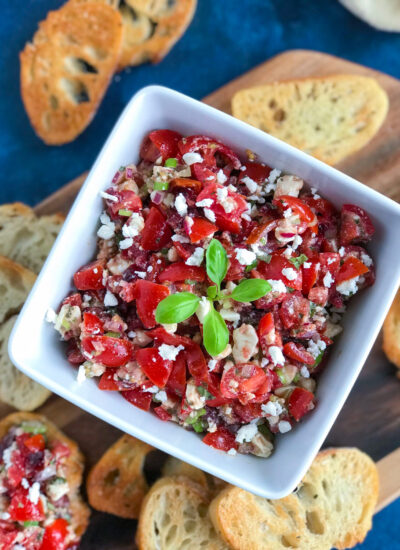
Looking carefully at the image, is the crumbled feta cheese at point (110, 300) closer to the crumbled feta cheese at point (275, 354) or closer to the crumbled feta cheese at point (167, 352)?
the crumbled feta cheese at point (167, 352)

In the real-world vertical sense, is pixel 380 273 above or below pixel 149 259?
above

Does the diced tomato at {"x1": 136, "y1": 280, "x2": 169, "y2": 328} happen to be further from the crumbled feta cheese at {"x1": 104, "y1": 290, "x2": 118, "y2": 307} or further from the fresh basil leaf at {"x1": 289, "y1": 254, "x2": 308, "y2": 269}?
the fresh basil leaf at {"x1": 289, "y1": 254, "x2": 308, "y2": 269}

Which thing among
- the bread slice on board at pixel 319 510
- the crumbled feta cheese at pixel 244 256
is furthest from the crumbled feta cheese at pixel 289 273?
the bread slice on board at pixel 319 510

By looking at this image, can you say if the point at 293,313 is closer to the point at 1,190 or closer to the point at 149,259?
the point at 149,259

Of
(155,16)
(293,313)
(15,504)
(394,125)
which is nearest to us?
(293,313)

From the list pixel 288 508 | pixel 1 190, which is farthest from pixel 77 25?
pixel 288 508

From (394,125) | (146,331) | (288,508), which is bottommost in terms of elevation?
(288,508)
